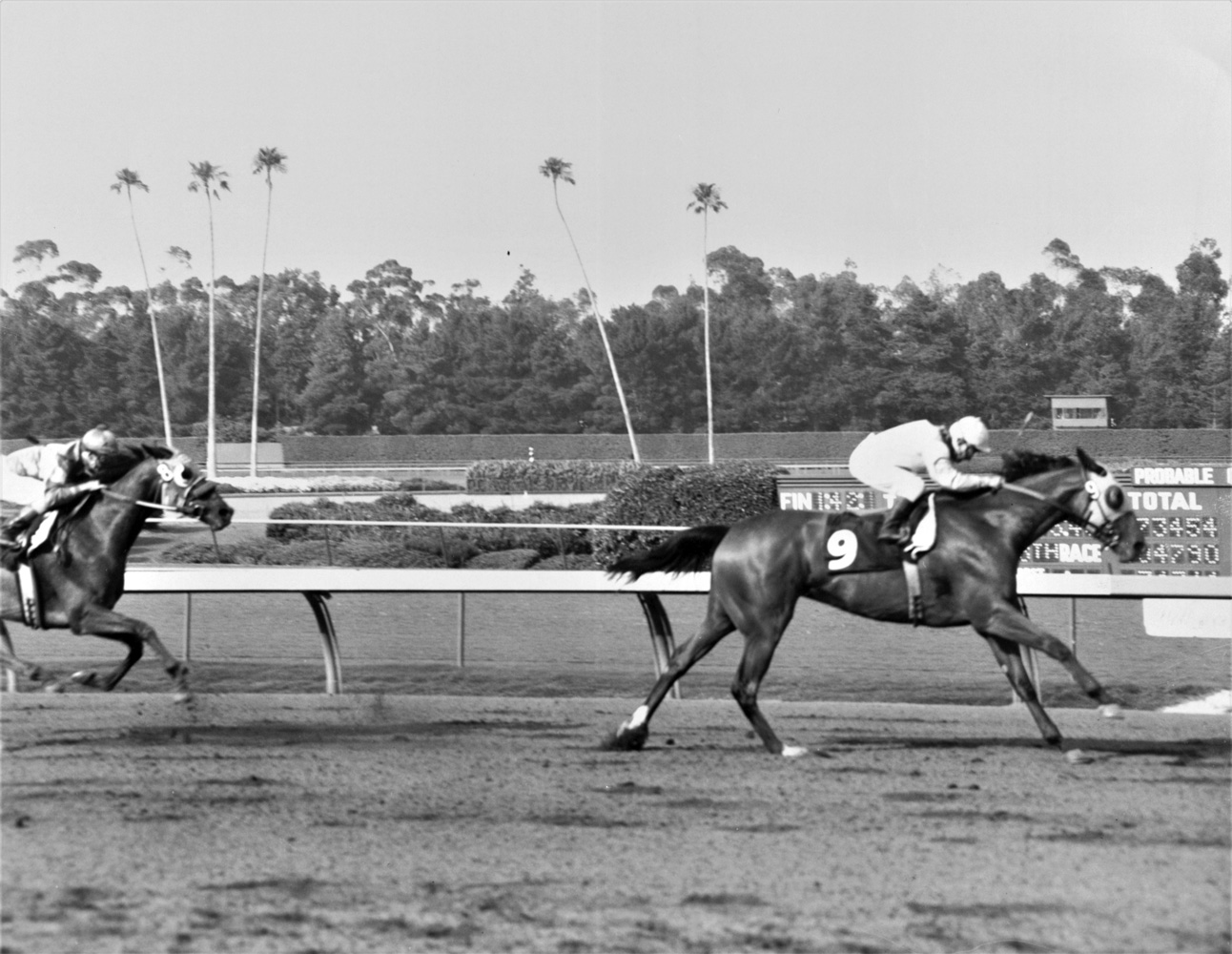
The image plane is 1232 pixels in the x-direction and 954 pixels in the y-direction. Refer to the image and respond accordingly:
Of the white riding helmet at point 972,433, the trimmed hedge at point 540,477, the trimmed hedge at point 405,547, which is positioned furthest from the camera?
the trimmed hedge at point 540,477

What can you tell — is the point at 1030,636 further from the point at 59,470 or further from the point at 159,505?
the point at 59,470

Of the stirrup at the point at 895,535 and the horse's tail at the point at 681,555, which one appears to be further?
the horse's tail at the point at 681,555

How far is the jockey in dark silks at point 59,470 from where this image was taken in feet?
23.4

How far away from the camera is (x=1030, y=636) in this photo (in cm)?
621

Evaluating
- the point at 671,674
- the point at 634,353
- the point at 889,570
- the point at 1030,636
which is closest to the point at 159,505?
the point at 671,674

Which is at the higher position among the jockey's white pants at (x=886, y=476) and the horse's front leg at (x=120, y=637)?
the jockey's white pants at (x=886, y=476)

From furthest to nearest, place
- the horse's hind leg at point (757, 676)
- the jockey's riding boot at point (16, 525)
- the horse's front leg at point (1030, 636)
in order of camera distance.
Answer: the jockey's riding boot at point (16, 525) → the horse's hind leg at point (757, 676) → the horse's front leg at point (1030, 636)

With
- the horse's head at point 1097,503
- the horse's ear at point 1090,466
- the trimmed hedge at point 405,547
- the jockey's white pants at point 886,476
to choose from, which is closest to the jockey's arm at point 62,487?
the jockey's white pants at point 886,476

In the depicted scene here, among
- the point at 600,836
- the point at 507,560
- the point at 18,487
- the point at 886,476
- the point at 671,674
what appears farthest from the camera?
the point at 507,560

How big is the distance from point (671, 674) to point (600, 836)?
5.62 feet

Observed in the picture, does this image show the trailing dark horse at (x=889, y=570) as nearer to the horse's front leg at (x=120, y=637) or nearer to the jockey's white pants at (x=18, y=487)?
the horse's front leg at (x=120, y=637)

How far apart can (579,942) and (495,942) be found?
204 millimetres

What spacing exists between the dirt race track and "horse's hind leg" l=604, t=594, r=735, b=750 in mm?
99

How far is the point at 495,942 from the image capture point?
357cm
